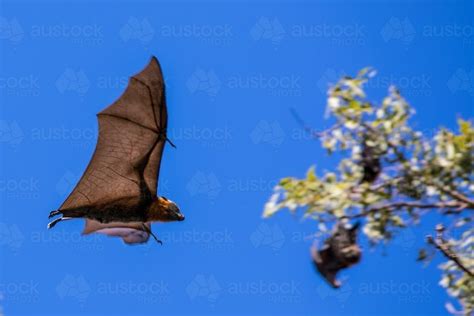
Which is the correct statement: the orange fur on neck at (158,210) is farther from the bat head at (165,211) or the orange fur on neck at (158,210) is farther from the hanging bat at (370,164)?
the hanging bat at (370,164)

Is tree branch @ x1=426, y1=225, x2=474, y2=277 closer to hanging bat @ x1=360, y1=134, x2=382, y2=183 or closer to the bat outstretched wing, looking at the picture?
hanging bat @ x1=360, y1=134, x2=382, y2=183

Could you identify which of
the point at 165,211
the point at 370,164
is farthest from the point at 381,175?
the point at 165,211

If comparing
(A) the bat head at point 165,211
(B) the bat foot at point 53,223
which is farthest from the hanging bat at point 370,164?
(B) the bat foot at point 53,223

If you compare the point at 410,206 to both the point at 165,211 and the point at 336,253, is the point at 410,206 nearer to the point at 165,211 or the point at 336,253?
the point at 336,253

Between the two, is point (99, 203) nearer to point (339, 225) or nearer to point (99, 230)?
point (99, 230)

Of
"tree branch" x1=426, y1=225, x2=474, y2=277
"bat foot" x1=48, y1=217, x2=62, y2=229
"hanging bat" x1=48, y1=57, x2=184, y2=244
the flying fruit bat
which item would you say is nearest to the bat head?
"hanging bat" x1=48, y1=57, x2=184, y2=244

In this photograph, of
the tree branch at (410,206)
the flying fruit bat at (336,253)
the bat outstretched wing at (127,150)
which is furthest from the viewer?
the bat outstretched wing at (127,150)
